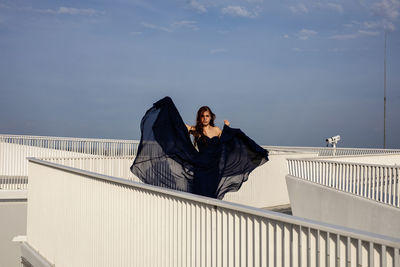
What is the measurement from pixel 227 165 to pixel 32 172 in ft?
14.3

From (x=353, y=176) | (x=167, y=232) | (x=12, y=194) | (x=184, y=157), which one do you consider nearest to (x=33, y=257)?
(x=184, y=157)

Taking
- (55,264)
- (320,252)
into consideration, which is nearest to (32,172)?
(55,264)

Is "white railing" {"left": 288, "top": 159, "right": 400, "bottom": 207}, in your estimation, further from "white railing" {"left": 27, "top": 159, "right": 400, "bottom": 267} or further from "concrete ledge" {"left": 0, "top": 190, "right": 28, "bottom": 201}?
"concrete ledge" {"left": 0, "top": 190, "right": 28, "bottom": 201}

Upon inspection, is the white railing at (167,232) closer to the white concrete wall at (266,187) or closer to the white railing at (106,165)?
the white railing at (106,165)

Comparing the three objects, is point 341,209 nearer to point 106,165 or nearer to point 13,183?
point 106,165

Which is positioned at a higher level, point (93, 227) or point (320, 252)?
point (320, 252)

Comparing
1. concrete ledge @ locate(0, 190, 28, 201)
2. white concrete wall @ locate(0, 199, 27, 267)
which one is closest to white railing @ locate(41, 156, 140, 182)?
concrete ledge @ locate(0, 190, 28, 201)

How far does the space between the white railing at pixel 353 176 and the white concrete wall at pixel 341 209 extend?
17 centimetres

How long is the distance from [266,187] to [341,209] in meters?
3.72

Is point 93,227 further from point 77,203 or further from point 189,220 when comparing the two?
point 189,220

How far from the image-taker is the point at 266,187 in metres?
14.7

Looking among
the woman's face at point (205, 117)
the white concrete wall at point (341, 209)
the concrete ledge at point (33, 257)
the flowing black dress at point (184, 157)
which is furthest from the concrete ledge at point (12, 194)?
the woman's face at point (205, 117)

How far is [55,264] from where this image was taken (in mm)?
8438

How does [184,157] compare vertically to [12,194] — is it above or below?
above
